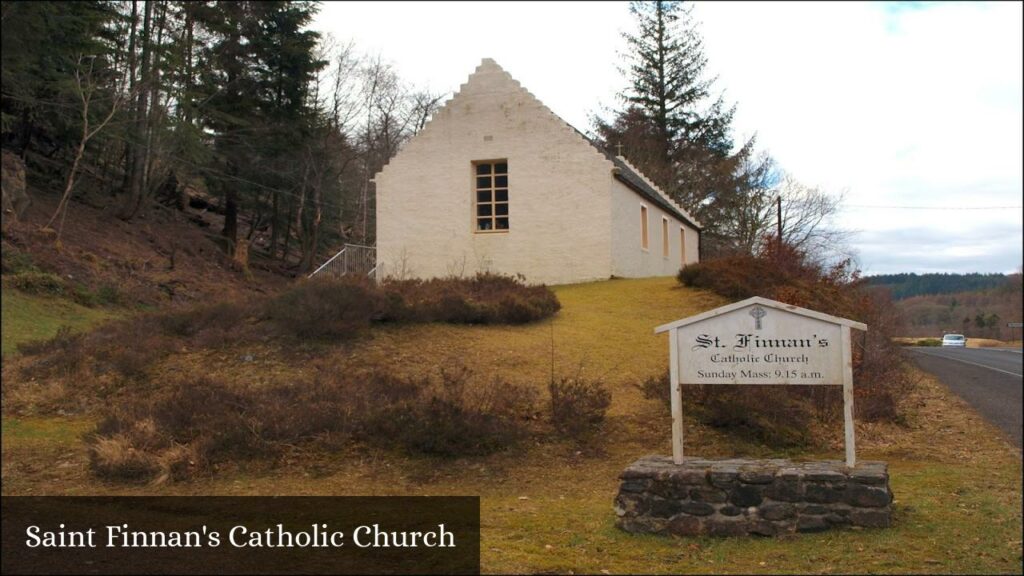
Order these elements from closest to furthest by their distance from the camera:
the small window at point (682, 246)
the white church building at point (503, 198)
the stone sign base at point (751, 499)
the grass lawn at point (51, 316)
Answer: the stone sign base at point (751, 499), the grass lawn at point (51, 316), the white church building at point (503, 198), the small window at point (682, 246)

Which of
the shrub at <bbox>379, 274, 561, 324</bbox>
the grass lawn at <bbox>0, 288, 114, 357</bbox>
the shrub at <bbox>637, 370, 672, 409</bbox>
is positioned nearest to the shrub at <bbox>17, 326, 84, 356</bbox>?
the grass lawn at <bbox>0, 288, 114, 357</bbox>

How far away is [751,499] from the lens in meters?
7.45

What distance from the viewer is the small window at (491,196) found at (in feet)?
86.2

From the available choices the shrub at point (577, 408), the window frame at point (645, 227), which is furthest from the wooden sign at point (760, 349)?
the window frame at point (645, 227)

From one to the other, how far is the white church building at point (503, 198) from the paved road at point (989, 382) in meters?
9.56

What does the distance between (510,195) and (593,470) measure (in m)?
16.2

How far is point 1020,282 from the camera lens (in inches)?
158

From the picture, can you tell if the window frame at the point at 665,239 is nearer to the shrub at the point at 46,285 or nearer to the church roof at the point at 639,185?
the church roof at the point at 639,185

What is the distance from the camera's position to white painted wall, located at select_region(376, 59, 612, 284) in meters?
25.1

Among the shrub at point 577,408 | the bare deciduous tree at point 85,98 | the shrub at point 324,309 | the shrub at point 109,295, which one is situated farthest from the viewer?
the bare deciduous tree at point 85,98

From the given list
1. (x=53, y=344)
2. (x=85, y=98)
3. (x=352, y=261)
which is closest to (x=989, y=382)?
(x=352, y=261)

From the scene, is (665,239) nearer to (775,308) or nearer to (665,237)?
(665,237)

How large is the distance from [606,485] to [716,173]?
36.9m

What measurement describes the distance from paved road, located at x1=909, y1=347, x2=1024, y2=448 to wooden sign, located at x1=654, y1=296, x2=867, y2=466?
7.12ft
